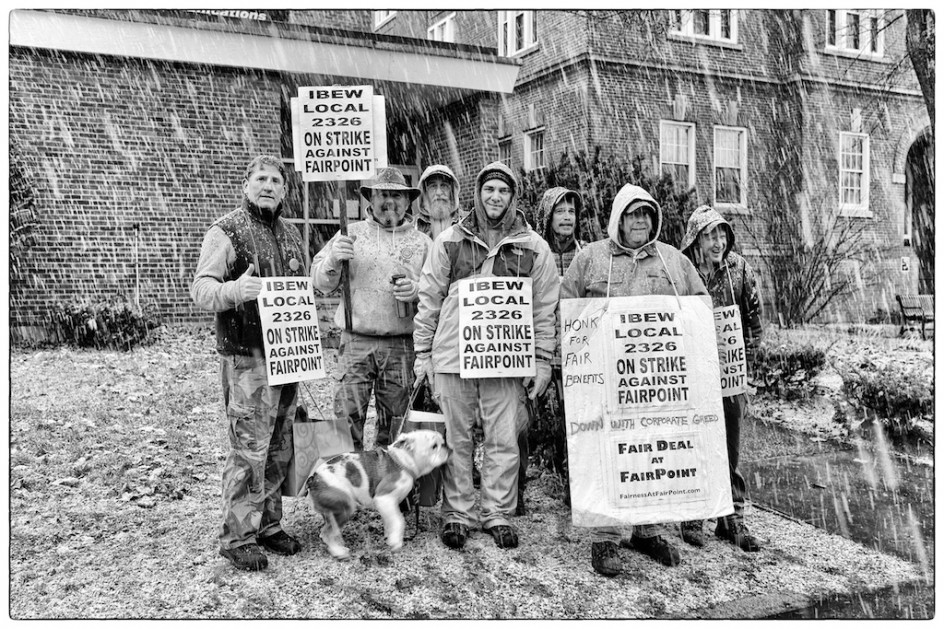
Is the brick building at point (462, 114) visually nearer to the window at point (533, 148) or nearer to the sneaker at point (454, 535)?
the window at point (533, 148)

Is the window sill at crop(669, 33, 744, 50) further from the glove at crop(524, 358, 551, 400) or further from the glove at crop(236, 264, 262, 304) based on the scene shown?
the glove at crop(236, 264, 262, 304)

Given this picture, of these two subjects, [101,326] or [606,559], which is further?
[101,326]

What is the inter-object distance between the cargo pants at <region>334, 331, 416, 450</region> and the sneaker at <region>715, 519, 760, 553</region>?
2040 millimetres

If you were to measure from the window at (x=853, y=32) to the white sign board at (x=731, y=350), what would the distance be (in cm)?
1666

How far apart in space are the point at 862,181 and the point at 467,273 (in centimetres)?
1782

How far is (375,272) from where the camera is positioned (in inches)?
212

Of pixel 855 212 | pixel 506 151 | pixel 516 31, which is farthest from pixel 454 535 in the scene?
pixel 855 212

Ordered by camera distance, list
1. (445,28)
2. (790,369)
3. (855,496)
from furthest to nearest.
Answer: (445,28), (790,369), (855,496)

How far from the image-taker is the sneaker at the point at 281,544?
4793 millimetres

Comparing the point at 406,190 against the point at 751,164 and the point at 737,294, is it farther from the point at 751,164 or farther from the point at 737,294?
the point at 751,164

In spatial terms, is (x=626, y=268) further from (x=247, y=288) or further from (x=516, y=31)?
(x=516, y=31)

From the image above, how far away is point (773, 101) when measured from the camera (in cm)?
1911

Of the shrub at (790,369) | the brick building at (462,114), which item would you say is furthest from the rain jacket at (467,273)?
the shrub at (790,369)

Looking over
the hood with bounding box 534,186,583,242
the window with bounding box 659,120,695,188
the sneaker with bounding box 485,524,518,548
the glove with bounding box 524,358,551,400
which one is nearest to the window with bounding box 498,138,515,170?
the window with bounding box 659,120,695,188
